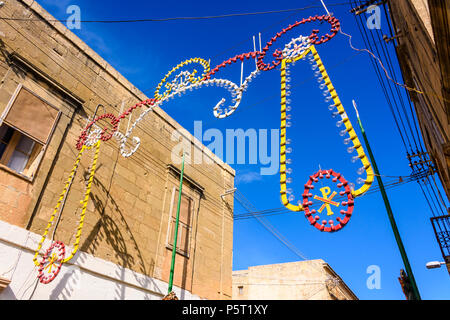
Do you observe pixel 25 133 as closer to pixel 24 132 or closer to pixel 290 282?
pixel 24 132

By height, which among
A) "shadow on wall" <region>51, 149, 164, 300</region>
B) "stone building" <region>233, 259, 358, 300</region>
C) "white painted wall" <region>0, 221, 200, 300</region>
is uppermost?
"stone building" <region>233, 259, 358, 300</region>

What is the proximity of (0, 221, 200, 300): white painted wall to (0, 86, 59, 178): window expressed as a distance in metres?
1.52

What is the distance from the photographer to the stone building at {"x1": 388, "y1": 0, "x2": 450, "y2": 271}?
5176 millimetres

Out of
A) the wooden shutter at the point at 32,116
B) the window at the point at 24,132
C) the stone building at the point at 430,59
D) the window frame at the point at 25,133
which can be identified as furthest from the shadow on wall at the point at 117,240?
the stone building at the point at 430,59

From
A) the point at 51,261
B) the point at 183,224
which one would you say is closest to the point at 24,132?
the point at 51,261

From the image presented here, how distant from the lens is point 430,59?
7.30 m

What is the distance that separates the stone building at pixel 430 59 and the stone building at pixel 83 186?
808cm

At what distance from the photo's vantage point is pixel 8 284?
245 inches

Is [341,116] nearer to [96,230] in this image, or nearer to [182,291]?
[96,230]

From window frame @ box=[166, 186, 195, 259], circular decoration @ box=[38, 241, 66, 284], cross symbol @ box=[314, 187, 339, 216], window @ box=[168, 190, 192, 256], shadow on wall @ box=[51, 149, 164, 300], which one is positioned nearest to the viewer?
cross symbol @ box=[314, 187, 339, 216]

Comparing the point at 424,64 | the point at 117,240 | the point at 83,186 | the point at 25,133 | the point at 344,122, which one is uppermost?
the point at 424,64

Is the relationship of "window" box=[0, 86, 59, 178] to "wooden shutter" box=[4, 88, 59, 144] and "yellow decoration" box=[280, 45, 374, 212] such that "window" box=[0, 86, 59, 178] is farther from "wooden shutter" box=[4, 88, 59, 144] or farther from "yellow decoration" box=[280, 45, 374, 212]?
"yellow decoration" box=[280, 45, 374, 212]

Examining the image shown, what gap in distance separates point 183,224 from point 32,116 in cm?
575

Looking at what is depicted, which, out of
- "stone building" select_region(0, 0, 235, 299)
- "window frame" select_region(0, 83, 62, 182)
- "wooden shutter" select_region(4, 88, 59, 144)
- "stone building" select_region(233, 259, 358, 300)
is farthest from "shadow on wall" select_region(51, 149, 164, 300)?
"stone building" select_region(233, 259, 358, 300)
